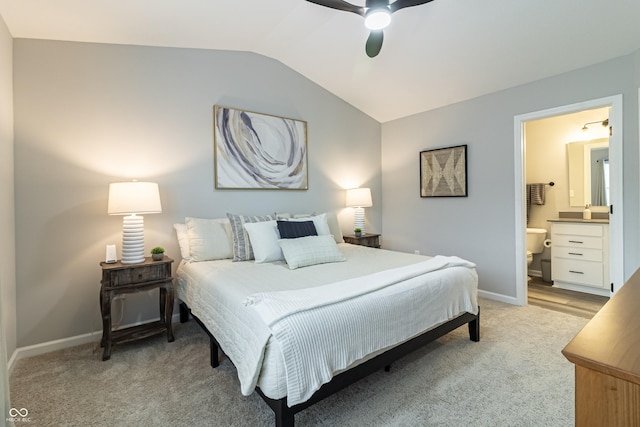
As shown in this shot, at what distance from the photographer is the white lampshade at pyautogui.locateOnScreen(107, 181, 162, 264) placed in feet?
7.88

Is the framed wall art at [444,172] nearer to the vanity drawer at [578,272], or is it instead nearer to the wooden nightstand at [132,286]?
the vanity drawer at [578,272]

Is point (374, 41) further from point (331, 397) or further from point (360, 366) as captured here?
point (331, 397)

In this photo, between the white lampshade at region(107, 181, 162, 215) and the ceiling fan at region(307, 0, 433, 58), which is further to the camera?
the white lampshade at region(107, 181, 162, 215)

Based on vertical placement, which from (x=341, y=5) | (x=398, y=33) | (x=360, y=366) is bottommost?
(x=360, y=366)

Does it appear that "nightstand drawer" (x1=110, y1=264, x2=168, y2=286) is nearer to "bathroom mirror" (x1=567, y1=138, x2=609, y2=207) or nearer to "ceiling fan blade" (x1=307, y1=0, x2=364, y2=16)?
"ceiling fan blade" (x1=307, y1=0, x2=364, y2=16)

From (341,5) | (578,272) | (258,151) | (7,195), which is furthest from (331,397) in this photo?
(578,272)

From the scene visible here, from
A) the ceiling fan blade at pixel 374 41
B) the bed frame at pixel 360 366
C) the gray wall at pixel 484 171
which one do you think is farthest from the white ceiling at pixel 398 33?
the bed frame at pixel 360 366

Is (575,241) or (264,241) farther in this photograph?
(575,241)

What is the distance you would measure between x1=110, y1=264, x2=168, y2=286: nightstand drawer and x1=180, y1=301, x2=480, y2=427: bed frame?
647mm

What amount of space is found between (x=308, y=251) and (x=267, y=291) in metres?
0.80

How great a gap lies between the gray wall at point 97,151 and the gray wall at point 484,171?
2.09 meters

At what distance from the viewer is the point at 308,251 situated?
8.57 feet

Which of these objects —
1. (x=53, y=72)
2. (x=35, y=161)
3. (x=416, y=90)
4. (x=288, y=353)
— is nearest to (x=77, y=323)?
(x=35, y=161)

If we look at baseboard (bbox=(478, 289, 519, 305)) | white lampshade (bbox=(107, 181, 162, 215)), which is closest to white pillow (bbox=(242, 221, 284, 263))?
white lampshade (bbox=(107, 181, 162, 215))
